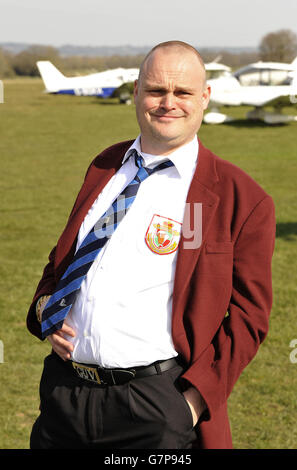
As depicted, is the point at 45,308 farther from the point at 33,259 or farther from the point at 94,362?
the point at 33,259

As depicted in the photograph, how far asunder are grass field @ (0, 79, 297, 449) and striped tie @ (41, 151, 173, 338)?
2321 millimetres

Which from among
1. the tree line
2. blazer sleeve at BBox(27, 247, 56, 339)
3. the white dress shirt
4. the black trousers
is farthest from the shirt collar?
the tree line

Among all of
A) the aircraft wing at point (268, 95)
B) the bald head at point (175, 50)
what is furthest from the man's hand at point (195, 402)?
the aircraft wing at point (268, 95)

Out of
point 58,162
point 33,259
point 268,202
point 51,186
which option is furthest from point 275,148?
point 268,202

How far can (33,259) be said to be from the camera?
7.88 metres

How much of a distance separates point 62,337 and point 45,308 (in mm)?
144

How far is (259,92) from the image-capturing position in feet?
78.9

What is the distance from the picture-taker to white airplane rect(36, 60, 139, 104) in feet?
117

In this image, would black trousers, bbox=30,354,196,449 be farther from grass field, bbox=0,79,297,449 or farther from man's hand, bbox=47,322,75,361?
grass field, bbox=0,79,297,449

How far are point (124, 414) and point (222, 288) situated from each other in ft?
1.69

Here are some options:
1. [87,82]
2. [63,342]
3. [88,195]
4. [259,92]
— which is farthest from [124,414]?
[87,82]

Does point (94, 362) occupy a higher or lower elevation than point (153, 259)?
lower

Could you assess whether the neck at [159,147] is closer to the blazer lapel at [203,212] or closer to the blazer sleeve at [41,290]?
the blazer lapel at [203,212]
